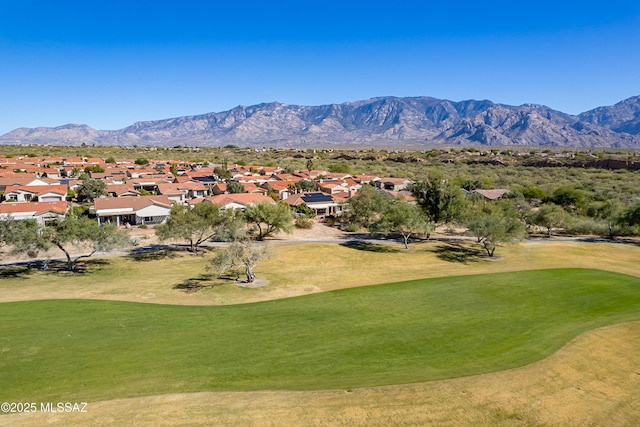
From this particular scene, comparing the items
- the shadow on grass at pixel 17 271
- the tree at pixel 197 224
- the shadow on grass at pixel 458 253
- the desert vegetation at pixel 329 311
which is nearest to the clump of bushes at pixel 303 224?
the desert vegetation at pixel 329 311

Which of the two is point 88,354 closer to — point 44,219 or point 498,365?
point 498,365

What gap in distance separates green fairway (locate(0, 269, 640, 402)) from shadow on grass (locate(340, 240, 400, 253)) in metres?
16.9

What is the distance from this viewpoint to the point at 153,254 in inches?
1837

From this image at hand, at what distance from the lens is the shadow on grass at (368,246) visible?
50219 millimetres

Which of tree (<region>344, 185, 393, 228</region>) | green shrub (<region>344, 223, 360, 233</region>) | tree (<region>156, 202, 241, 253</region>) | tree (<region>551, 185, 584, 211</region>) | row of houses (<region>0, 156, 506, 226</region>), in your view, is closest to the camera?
tree (<region>156, 202, 241, 253</region>)

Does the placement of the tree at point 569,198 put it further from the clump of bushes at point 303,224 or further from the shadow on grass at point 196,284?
the shadow on grass at point 196,284

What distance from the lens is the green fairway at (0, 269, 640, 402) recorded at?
18156 mm

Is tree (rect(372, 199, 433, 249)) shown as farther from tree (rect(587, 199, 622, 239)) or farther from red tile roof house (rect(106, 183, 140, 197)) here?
red tile roof house (rect(106, 183, 140, 197))

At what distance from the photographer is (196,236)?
173 ft

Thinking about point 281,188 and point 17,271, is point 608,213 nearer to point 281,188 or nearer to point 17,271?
point 281,188

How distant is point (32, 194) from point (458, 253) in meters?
75.2

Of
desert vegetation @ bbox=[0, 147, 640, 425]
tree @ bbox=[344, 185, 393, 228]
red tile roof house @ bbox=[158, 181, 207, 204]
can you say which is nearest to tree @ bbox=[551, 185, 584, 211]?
desert vegetation @ bbox=[0, 147, 640, 425]

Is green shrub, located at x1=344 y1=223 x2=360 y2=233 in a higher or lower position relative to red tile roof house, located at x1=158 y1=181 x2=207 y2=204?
lower

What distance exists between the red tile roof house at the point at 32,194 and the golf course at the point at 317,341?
39725 mm
